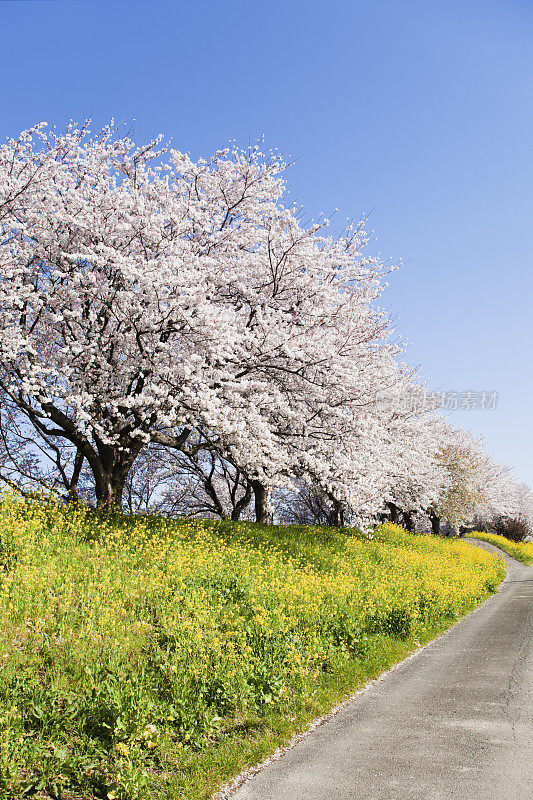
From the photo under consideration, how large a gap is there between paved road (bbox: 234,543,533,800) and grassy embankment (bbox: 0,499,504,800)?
451 mm

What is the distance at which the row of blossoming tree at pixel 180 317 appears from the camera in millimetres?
12688

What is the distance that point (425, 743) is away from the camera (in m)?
6.46

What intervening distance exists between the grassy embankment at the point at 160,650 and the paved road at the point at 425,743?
451mm

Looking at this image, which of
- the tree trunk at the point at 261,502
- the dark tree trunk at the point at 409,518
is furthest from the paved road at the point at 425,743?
the dark tree trunk at the point at 409,518

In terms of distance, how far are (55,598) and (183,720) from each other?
2473mm

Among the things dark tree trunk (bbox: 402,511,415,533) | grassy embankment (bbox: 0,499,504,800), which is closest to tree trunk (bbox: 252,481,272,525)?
grassy embankment (bbox: 0,499,504,800)

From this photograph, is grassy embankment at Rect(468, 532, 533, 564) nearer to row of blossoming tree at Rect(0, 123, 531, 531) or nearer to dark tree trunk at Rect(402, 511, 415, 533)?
dark tree trunk at Rect(402, 511, 415, 533)

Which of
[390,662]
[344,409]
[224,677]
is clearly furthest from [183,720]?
[344,409]

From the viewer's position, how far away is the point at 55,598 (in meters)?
7.44

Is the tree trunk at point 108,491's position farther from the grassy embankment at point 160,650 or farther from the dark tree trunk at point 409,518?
the dark tree trunk at point 409,518

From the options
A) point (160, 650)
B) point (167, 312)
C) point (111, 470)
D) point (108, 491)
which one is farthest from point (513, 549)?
point (160, 650)

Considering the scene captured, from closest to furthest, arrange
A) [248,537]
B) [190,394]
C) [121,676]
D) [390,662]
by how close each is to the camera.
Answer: [121,676], [390,662], [190,394], [248,537]

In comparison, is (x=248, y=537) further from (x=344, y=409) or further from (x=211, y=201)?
(x=211, y=201)

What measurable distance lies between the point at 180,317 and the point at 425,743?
930 cm
